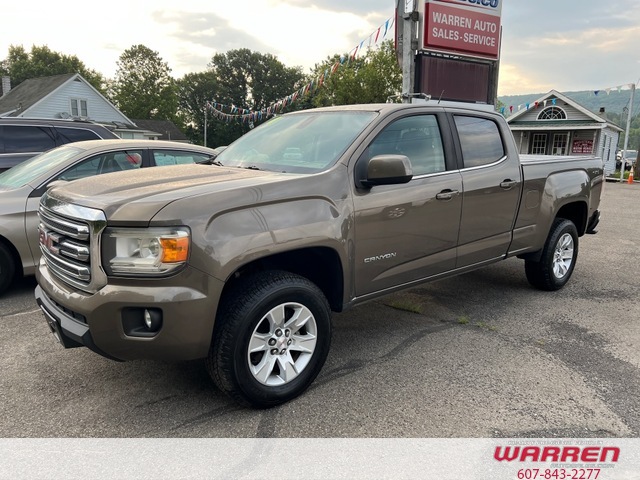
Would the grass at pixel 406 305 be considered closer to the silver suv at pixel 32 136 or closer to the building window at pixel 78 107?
the silver suv at pixel 32 136

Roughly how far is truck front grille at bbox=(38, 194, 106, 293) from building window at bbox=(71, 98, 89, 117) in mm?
34984

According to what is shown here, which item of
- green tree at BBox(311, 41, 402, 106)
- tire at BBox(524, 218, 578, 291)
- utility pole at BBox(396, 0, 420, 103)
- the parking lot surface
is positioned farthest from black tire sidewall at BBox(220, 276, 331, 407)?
green tree at BBox(311, 41, 402, 106)

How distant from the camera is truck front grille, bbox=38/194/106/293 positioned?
2625 millimetres

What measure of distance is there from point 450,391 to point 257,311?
55.3 inches

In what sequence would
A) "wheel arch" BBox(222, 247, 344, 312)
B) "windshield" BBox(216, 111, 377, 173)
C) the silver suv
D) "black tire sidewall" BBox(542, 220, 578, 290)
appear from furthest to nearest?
the silver suv
"black tire sidewall" BBox(542, 220, 578, 290)
"windshield" BBox(216, 111, 377, 173)
"wheel arch" BBox(222, 247, 344, 312)

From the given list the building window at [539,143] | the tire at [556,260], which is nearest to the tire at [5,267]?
the tire at [556,260]

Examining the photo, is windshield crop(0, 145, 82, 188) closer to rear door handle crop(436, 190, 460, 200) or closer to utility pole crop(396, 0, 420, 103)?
rear door handle crop(436, 190, 460, 200)

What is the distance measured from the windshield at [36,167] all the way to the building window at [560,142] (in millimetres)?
33151

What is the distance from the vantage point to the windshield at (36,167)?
5.07m

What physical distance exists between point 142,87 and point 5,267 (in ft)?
205

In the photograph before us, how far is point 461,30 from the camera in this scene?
11.2 meters

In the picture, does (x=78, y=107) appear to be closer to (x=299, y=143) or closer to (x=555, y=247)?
(x=299, y=143)

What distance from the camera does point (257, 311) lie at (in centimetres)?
280

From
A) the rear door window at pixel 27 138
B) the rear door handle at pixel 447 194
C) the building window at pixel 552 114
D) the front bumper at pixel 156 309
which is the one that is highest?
the building window at pixel 552 114
